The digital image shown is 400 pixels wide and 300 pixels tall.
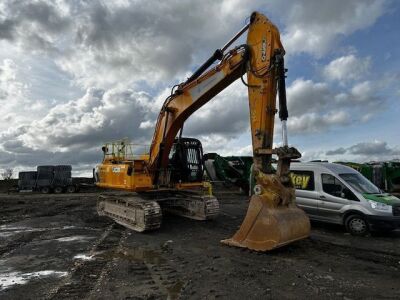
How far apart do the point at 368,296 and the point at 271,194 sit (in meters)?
3.05

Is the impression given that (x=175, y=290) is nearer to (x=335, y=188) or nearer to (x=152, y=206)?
(x=152, y=206)

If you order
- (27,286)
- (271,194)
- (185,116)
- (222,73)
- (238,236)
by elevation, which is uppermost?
(222,73)

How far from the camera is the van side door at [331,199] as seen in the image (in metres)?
11.7

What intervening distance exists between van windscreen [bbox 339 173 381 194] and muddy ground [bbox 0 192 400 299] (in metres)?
1.36

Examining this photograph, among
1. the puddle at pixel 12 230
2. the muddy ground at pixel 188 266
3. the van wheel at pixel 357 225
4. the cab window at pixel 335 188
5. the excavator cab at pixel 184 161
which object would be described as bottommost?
the muddy ground at pixel 188 266

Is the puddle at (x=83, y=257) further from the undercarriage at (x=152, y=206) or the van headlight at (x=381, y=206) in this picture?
the van headlight at (x=381, y=206)

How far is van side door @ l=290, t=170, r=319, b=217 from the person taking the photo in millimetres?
12312

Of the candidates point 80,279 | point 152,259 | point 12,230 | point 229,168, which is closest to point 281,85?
point 152,259

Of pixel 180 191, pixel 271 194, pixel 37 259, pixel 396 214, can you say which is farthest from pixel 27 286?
pixel 396 214

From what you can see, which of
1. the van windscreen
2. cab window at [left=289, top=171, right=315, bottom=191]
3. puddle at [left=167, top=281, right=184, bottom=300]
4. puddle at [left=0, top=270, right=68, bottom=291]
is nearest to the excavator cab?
cab window at [left=289, top=171, right=315, bottom=191]

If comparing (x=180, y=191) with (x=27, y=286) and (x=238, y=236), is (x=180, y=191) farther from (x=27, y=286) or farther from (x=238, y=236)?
(x=27, y=286)

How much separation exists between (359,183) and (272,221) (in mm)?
5184

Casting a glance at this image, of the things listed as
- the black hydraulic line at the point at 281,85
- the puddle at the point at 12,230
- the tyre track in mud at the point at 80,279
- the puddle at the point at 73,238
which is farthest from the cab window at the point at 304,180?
the puddle at the point at 12,230

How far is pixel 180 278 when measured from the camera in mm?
6832
